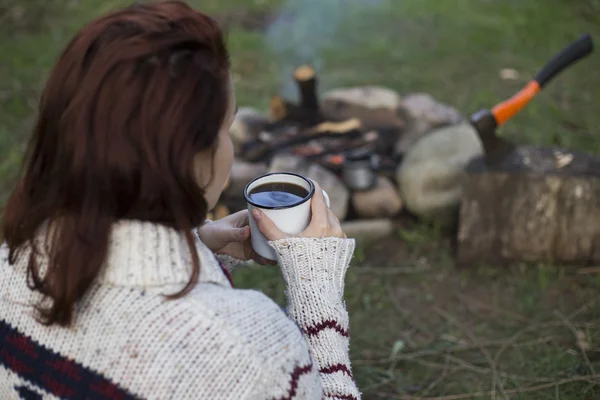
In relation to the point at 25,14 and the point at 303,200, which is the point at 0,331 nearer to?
the point at 303,200

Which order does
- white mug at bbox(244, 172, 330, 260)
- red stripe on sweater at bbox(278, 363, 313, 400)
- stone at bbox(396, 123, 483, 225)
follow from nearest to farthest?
red stripe on sweater at bbox(278, 363, 313, 400) < white mug at bbox(244, 172, 330, 260) < stone at bbox(396, 123, 483, 225)

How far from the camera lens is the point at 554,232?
11.2 ft

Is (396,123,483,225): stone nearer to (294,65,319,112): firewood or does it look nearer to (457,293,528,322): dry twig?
(457,293,528,322): dry twig

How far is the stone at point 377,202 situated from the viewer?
12.6ft

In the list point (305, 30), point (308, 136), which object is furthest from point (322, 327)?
point (305, 30)

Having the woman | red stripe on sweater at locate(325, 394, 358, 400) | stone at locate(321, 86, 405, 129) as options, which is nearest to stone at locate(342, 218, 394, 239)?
stone at locate(321, 86, 405, 129)

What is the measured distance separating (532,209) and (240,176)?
1622 mm

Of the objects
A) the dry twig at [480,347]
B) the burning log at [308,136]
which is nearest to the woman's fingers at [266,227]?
the dry twig at [480,347]

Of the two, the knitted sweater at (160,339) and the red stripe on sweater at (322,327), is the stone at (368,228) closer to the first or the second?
the red stripe on sweater at (322,327)

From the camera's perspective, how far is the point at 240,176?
3.90 meters

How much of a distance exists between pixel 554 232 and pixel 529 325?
56 centimetres

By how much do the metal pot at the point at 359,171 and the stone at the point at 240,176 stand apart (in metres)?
0.49

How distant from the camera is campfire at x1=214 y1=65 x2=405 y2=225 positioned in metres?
3.85

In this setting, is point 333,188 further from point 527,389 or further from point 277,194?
point 277,194
